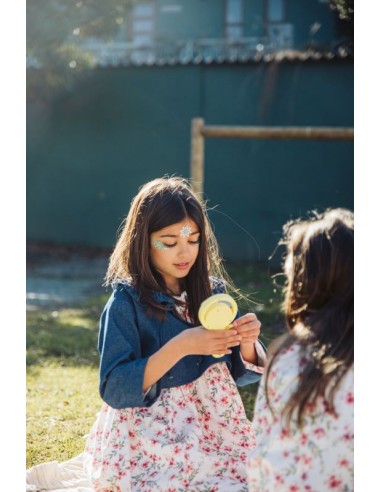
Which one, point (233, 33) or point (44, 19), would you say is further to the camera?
point (233, 33)

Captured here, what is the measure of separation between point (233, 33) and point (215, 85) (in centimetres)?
488

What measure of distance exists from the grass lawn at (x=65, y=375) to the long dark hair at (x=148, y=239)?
276mm

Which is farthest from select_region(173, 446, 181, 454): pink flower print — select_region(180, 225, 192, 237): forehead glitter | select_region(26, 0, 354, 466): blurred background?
select_region(26, 0, 354, 466): blurred background

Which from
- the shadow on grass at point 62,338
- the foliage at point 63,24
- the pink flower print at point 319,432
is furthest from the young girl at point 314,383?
the foliage at point 63,24

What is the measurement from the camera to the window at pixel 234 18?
13.6 meters

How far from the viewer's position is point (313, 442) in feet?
5.98

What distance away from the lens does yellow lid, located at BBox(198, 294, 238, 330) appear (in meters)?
2.14

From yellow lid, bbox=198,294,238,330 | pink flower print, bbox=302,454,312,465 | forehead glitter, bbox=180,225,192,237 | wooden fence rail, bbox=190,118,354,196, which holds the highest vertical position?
wooden fence rail, bbox=190,118,354,196

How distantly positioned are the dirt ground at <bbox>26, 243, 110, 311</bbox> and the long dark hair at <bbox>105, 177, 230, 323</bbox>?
12.8 ft

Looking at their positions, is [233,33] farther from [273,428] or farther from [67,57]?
[273,428]

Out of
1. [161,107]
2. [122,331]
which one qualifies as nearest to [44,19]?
[161,107]

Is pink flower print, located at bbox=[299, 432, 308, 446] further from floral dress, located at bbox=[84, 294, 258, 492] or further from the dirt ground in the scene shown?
the dirt ground
